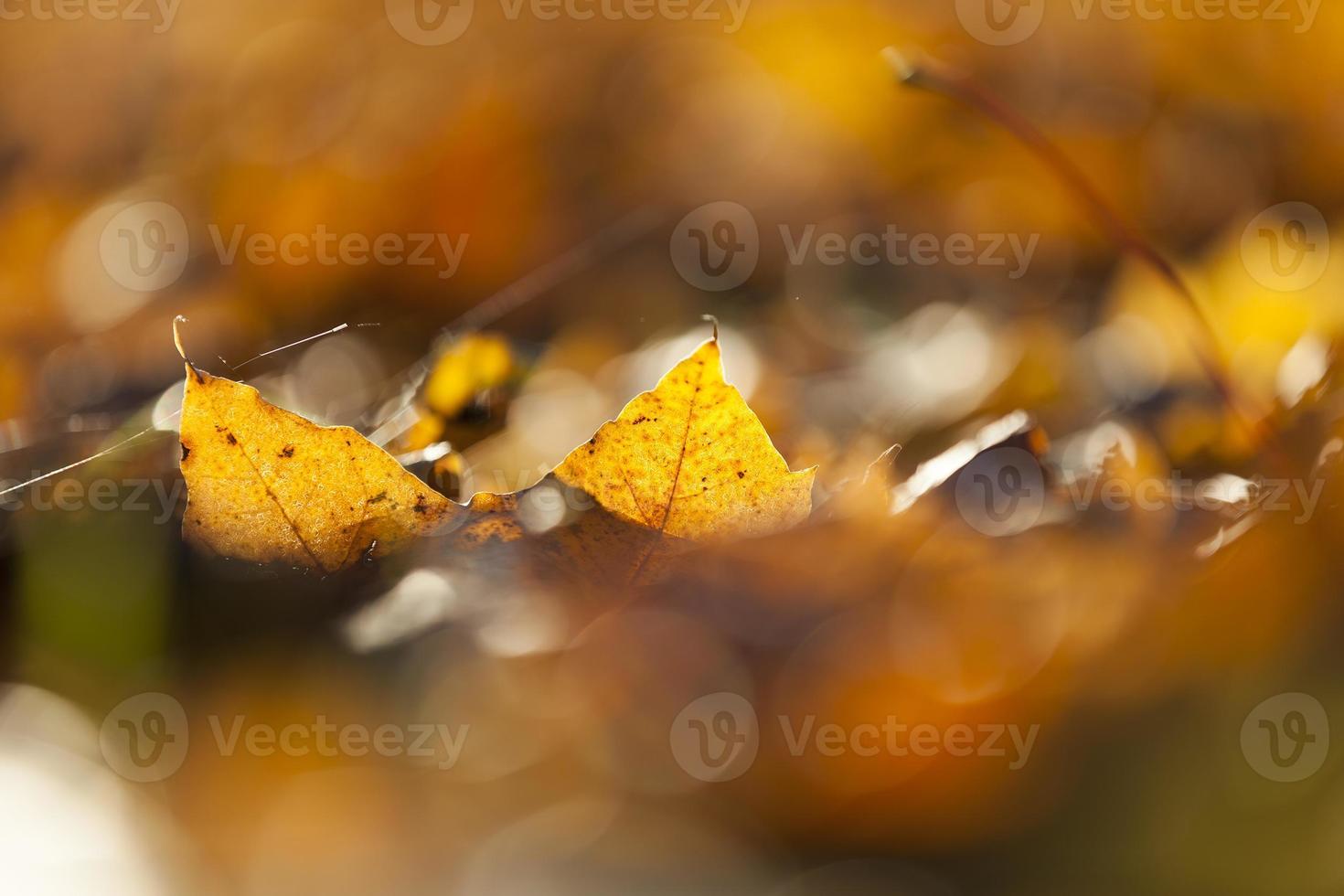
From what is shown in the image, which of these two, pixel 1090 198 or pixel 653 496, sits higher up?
pixel 1090 198

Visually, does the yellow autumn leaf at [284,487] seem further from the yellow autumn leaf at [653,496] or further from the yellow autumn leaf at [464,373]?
the yellow autumn leaf at [464,373]

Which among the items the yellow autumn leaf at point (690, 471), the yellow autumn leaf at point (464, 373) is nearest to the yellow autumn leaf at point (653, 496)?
the yellow autumn leaf at point (690, 471)

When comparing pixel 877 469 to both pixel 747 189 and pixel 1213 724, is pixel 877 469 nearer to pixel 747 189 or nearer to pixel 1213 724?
pixel 1213 724

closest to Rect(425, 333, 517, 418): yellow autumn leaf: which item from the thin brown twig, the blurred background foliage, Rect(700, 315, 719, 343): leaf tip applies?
the blurred background foliage

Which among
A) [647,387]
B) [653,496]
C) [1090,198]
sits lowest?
[653,496]

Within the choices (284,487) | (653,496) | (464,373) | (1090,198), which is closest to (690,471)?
(653,496)

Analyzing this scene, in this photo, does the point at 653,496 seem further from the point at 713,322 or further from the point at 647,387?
the point at 647,387
